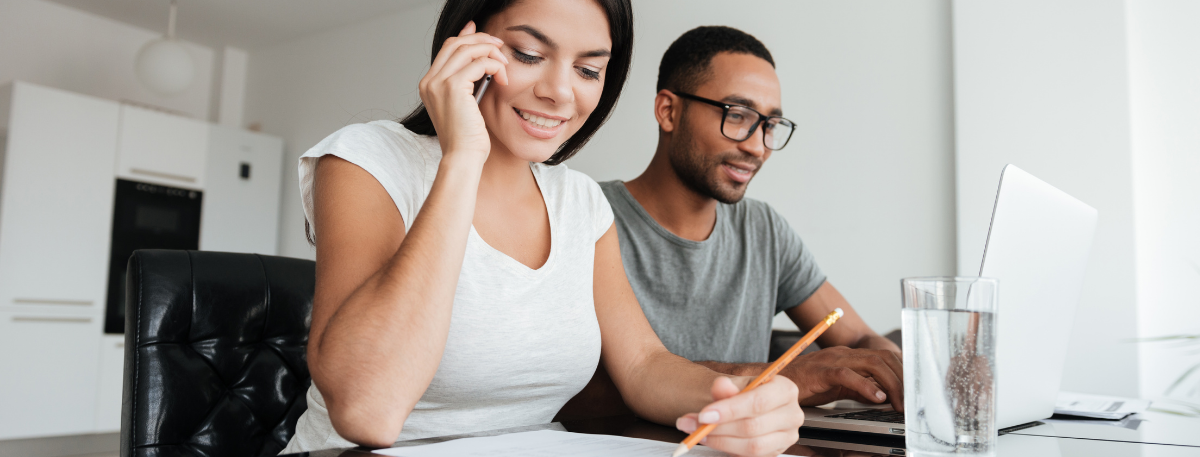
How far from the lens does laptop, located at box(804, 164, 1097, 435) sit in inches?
28.2

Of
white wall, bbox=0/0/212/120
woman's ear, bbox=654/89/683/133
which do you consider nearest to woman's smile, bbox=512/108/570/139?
woman's ear, bbox=654/89/683/133

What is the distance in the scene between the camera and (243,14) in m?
4.79

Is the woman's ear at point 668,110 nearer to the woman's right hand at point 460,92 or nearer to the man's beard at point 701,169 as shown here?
the man's beard at point 701,169

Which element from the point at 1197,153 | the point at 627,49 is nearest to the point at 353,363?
the point at 627,49

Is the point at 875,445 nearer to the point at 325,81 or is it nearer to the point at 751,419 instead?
the point at 751,419

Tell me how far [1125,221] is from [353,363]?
2456 mm

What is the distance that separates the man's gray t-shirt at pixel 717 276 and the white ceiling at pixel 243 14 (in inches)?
132

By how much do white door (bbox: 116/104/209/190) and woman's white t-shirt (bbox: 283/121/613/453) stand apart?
397 centimetres

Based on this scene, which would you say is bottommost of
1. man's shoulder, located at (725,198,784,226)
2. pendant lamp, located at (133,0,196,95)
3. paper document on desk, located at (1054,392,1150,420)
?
paper document on desk, located at (1054,392,1150,420)

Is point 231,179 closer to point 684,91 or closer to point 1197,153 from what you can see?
point 684,91

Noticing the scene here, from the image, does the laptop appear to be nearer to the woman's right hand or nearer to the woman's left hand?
the woman's left hand

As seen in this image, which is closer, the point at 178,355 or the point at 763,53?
the point at 178,355

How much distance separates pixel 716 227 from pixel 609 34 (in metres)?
0.73

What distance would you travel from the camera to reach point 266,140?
504cm
